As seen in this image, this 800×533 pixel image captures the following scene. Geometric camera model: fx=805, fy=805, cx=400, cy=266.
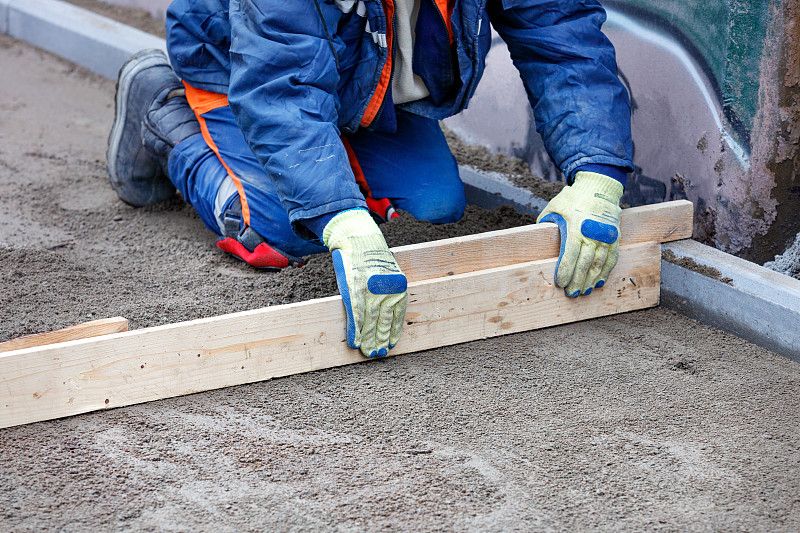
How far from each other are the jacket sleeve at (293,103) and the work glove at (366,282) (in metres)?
0.07

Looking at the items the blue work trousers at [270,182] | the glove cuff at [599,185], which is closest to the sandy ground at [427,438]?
the blue work trousers at [270,182]

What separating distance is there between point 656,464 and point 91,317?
1.59 m

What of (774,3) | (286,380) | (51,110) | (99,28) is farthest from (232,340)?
(99,28)

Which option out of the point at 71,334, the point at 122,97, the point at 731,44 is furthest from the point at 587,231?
the point at 122,97

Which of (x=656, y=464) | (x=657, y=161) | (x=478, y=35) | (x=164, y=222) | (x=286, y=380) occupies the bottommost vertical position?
(x=164, y=222)

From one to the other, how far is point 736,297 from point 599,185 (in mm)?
491

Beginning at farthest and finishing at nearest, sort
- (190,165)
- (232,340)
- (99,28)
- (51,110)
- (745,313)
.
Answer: (99,28)
(51,110)
(190,165)
(745,313)
(232,340)

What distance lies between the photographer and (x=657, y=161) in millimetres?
2770

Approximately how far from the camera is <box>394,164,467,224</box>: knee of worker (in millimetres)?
2928

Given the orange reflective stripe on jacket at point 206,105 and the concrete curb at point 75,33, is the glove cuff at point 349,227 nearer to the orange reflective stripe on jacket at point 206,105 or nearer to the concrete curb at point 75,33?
the orange reflective stripe on jacket at point 206,105

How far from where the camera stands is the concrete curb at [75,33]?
4859 mm

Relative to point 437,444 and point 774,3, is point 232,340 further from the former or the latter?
point 774,3

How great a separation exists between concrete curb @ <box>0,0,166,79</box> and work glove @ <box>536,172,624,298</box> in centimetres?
304

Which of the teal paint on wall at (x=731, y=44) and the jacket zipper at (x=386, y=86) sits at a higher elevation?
the teal paint on wall at (x=731, y=44)
